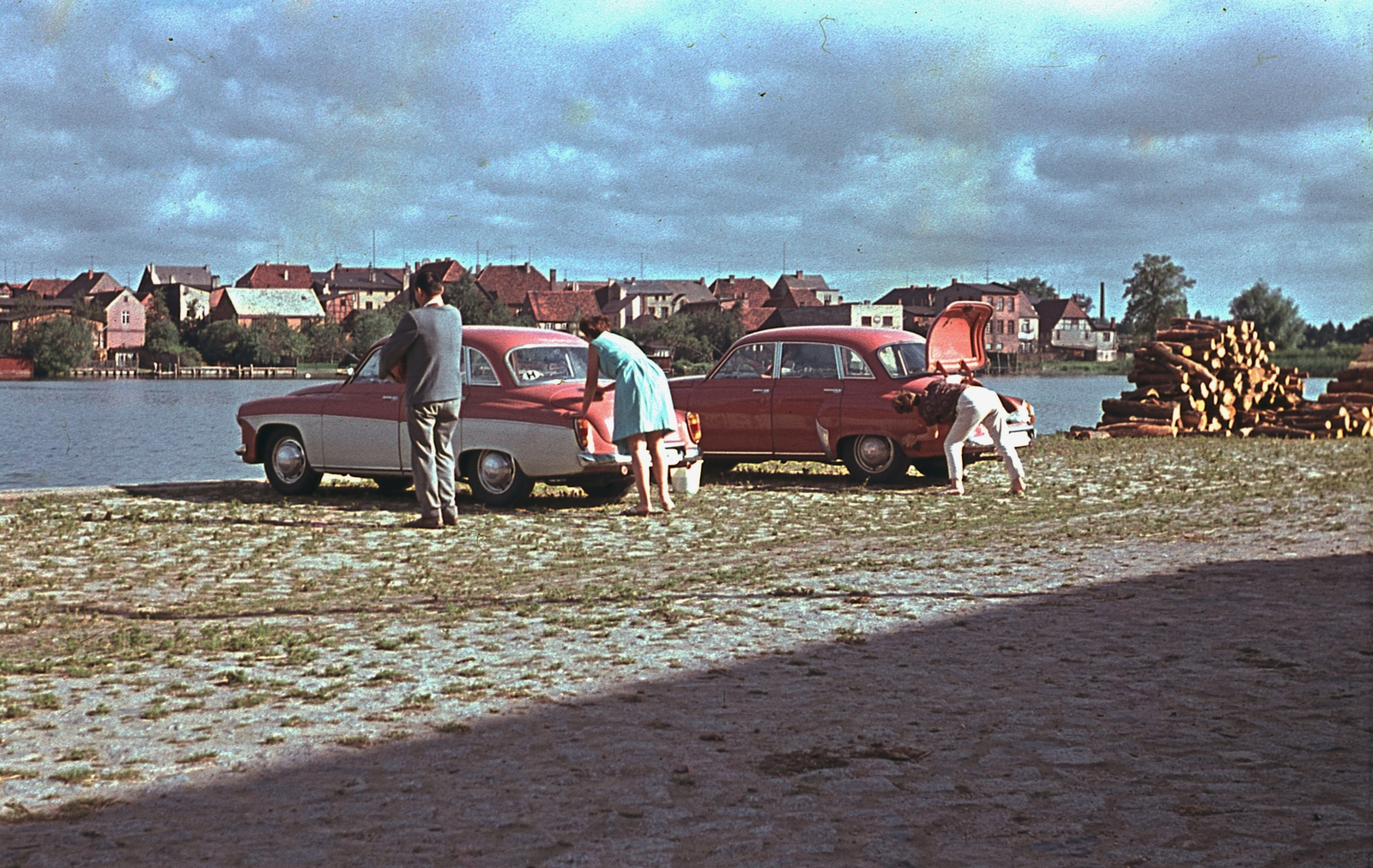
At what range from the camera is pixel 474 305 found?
12306 centimetres

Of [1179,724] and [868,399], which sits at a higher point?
[868,399]

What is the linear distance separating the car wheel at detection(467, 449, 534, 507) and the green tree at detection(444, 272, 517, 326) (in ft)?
348

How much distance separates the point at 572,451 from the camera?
1341cm

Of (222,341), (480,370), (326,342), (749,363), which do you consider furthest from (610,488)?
(222,341)

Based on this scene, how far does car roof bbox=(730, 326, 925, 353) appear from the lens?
16.7 metres

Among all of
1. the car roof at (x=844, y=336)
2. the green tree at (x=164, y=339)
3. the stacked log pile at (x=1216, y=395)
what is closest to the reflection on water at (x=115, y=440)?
the car roof at (x=844, y=336)

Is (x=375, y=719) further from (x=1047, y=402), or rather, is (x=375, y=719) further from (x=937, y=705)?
(x=1047, y=402)

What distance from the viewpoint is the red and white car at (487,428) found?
44.5ft

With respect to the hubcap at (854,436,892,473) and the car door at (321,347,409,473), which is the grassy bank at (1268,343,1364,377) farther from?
the car door at (321,347,409,473)

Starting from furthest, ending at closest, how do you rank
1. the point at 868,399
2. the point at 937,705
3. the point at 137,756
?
the point at 868,399 < the point at 937,705 < the point at 137,756

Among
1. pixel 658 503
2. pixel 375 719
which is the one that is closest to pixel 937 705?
pixel 375 719

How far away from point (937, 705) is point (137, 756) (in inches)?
114

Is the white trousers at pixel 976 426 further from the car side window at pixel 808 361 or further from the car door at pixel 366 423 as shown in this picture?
the car door at pixel 366 423

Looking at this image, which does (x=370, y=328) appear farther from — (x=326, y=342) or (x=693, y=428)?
(x=693, y=428)
